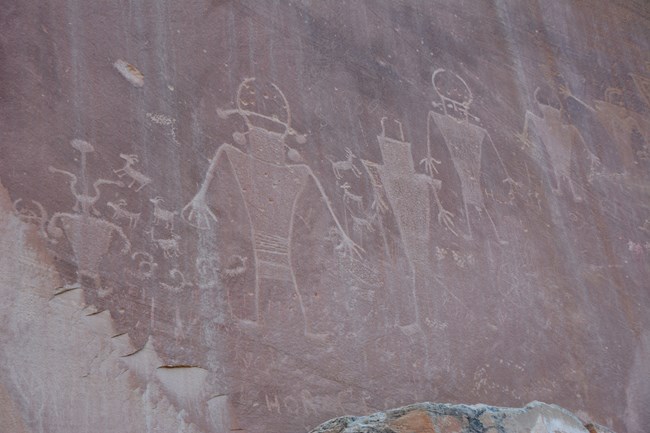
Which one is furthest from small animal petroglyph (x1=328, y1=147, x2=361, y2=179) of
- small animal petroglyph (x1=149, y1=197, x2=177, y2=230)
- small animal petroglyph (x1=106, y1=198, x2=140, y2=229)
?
small animal petroglyph (x1=106, y1=198, x2=140, y2=229)

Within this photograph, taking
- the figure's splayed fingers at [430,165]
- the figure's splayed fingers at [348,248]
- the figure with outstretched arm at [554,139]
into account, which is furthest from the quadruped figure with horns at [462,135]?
the figure's splayed fingers at [348,248]

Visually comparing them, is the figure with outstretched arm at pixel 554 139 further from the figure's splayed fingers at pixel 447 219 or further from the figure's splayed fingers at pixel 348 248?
the figure's splayed fingers at pixel 348 248

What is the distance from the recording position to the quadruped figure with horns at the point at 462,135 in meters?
4.08

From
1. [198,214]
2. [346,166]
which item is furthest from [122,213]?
[346,166]

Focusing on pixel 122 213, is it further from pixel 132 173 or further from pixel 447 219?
pixel 447 219

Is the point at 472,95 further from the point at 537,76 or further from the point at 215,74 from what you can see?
the point at 215,74

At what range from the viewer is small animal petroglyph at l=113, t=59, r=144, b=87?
3.23 metres

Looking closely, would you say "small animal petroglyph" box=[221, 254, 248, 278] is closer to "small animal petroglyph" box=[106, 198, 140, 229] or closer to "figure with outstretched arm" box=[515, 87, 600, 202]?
"small animal petroglyph" box=[106, 198, 140, 229]

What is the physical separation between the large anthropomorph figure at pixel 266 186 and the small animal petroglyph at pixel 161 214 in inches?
2.2

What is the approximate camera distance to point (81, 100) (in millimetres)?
3062

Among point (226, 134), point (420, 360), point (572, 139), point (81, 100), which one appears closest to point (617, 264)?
point (572, 139)

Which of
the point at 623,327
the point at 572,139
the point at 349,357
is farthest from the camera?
the point at 572,139

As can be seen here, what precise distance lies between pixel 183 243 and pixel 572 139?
2.38m

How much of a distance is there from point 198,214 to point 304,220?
45cm
